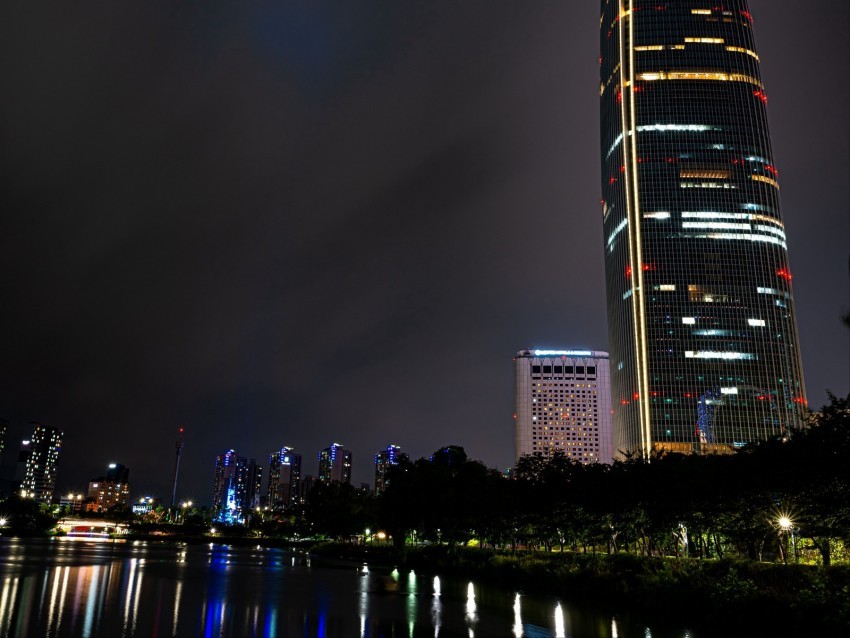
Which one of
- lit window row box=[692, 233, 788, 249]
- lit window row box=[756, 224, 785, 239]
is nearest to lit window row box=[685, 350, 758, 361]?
lit window row box=[692, 233, 788, 249]

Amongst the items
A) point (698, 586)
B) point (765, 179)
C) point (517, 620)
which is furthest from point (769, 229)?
point (517, 620)

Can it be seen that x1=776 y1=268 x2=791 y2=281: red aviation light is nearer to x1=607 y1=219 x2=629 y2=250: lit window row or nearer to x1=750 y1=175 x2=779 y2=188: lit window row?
x1=750 y1=175 x2=779 y2=188: lit window row

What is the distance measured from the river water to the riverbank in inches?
117

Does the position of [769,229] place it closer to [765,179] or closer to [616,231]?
[765,179]

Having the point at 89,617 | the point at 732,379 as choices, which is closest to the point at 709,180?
the point at 732,379

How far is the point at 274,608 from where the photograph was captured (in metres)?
43.3

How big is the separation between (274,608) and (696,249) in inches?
→ 6471

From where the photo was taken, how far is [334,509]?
130 meters

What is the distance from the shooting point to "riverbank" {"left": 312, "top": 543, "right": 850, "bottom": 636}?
32062 mm

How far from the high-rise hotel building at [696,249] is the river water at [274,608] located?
125956 mm

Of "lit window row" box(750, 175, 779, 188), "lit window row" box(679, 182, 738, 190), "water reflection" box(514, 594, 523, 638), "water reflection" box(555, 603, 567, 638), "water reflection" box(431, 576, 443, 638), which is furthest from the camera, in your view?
"lit window row" box(750, 175, 779, 188)

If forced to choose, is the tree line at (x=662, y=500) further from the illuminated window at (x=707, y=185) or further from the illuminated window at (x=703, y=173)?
the illuminated window at (x=703, y=173)

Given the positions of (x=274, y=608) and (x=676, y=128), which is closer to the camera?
(x=274, y=608)

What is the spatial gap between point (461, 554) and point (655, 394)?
113 metres
